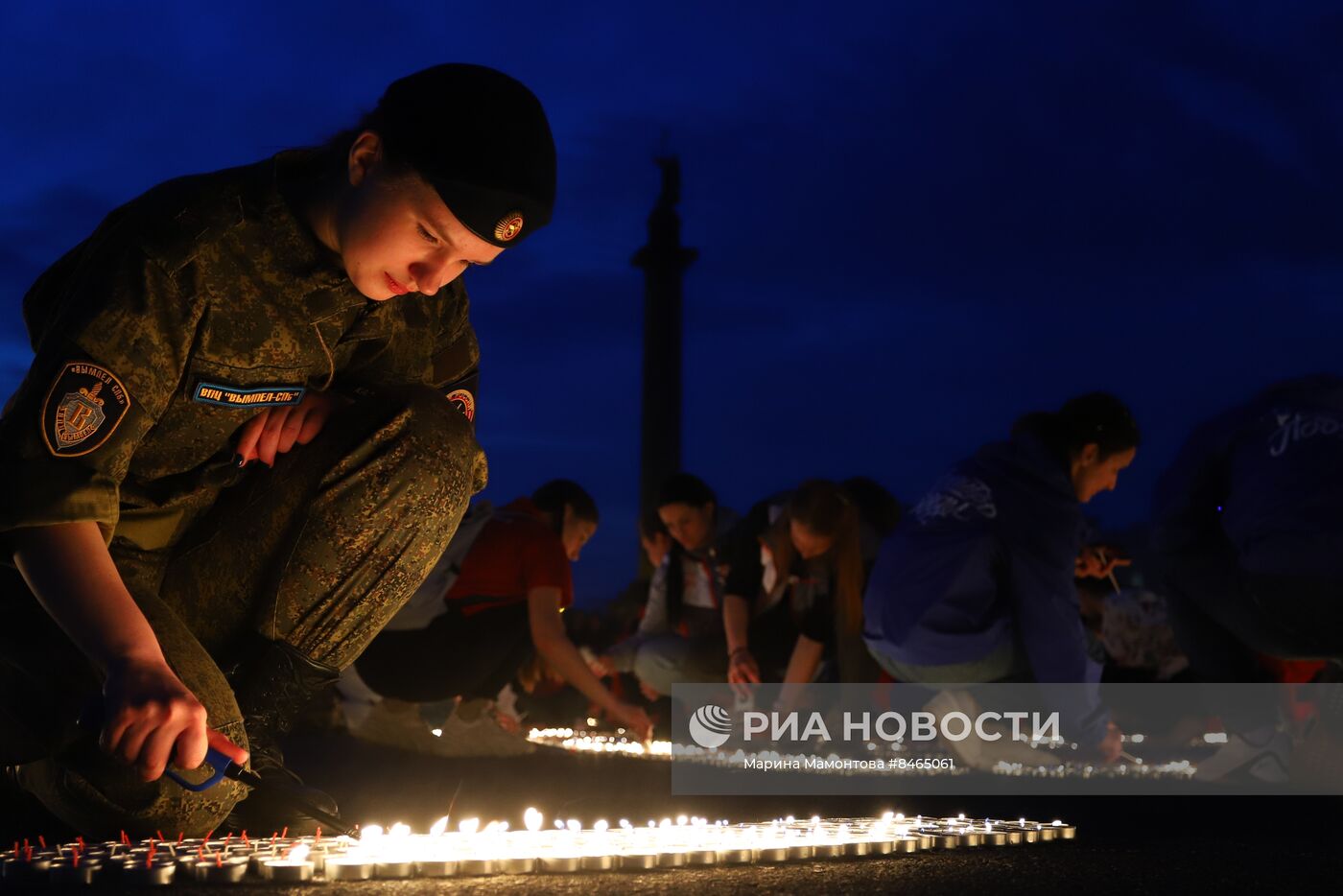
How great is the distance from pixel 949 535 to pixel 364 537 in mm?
2928

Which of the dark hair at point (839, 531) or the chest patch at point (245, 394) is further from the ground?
the dark hair at point (839, 531)

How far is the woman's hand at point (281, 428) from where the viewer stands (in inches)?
101

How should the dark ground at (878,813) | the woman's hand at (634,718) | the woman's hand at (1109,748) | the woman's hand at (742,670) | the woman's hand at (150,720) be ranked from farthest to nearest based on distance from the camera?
the woman's hand at (742,670)
the woman's hand at (634,718)
the woman's hand at (1109,748)
the dark ground at (878,813)
the woman's hand at (150,720)

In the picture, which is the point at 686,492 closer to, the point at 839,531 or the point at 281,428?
the point at 839,531

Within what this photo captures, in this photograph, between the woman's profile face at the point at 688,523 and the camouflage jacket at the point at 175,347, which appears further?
the woman's profile face at the point at 688,523

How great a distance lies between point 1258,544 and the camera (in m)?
3.90

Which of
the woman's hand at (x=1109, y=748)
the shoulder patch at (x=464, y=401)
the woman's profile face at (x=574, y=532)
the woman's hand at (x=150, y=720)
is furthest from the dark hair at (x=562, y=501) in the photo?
the woman's hand at (x=150, y=720)

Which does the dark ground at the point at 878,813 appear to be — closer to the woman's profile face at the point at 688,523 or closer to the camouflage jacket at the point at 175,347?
the camouflage jacket at the point at 175,347

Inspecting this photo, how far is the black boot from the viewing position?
247cm

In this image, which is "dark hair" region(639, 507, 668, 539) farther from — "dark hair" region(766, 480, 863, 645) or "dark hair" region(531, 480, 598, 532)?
"dark hair" region(766, 480, 863, 645)

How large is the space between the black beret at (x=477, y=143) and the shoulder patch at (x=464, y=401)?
0.76m

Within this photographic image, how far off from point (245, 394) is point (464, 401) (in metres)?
0.65

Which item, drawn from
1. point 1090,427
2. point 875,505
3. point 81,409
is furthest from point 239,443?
point 875,505

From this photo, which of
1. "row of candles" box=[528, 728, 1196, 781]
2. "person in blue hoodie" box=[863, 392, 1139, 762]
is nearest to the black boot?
"row of candles" box=[528, 728, 1196, 781]
